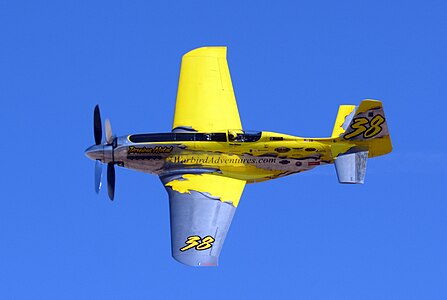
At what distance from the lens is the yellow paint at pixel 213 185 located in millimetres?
47281

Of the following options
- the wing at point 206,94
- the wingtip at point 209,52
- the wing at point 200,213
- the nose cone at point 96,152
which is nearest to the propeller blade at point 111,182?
the nose cone at point 96,152

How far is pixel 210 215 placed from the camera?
151 feet

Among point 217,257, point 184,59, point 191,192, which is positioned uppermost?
point 184,59

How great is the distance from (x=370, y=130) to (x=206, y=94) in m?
6.97

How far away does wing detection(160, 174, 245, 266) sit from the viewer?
145 ft

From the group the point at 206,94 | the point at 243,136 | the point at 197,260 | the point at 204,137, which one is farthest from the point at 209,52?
the point at 197,260

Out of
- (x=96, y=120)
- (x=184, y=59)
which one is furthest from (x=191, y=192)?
(x=184, y=59)

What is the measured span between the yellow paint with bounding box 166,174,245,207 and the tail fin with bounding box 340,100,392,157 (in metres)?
4.33

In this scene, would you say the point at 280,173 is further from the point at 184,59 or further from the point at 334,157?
→ the point at 184,59

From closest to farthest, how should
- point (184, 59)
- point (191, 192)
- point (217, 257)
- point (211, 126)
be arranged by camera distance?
point (217, 257) → point (191, 192) → point (211, 126) → point (184, 59)

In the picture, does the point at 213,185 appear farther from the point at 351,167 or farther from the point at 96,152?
the point at 351,167

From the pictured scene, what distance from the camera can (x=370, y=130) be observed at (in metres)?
48.3

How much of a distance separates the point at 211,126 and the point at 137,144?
3.26 m

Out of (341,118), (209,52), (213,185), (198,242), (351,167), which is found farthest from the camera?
(209,52)
